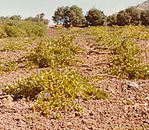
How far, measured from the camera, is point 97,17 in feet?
153

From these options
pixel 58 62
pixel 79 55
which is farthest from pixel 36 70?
pixel 79 55

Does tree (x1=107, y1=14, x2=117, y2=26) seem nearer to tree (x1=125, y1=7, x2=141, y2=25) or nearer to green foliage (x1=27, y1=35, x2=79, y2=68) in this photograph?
tree (x1=125, y1=7, x2=141, y2=25)

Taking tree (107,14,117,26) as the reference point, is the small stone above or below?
above

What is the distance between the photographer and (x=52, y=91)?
232 inches

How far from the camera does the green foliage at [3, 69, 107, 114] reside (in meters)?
5.65

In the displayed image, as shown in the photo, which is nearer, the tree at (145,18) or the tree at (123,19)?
the tree at (145,18)

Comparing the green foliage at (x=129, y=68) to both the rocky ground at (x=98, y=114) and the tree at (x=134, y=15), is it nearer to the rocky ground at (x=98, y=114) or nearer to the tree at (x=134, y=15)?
the rocky ground at (x=98, y=114)

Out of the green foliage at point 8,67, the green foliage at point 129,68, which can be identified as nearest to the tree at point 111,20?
the green foliage at point 8,67

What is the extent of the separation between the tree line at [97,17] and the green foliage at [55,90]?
115 feet

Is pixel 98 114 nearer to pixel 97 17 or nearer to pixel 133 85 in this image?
pixel 133 85

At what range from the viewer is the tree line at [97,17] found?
42.6 m

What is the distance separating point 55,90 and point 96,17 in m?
41.3

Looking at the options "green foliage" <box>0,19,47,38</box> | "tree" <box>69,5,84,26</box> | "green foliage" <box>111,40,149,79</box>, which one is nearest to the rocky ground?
"green foliage" <box>111,40,149,79</box>

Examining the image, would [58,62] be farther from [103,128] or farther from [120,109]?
[103,128]
